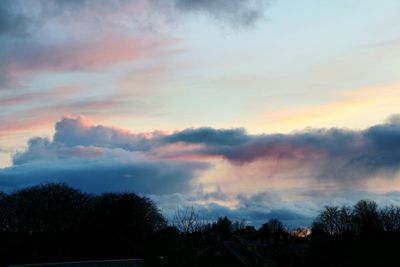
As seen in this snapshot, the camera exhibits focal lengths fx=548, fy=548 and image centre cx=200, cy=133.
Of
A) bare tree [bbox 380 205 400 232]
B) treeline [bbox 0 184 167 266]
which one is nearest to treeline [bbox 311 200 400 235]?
bare tree [bbox 380 205 400 232]

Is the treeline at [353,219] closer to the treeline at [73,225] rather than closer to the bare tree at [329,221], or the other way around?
the bare tree at [329,221]

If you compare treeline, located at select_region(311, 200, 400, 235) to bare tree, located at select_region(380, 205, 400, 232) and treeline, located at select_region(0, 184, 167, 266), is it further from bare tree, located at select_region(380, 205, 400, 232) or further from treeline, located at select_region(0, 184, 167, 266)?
treeline, located at select_region(0, 184, 167, 266)

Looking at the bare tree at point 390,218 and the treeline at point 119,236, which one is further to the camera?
the bare tree at point 390,218

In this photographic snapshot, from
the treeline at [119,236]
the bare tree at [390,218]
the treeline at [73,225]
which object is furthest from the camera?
the bare tree at [390,218]

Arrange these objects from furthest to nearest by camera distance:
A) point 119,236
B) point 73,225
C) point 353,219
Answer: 1. point 353,219
2. point 73,225
3. point 119,236

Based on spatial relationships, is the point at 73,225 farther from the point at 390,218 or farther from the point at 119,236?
the point at 390,218

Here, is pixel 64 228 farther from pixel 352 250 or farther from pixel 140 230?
pixel 352 250

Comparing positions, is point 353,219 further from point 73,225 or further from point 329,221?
point 73,225

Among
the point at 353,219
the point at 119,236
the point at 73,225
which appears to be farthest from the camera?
the point at 353,219

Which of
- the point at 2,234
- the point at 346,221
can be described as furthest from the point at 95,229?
the point at 346,221

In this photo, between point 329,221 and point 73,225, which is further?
point 329,221

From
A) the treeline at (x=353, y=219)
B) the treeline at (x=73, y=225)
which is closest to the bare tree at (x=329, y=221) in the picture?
the treeline at (x=353, y=219)

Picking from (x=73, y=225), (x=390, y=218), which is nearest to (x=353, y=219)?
(x=390, y=218)

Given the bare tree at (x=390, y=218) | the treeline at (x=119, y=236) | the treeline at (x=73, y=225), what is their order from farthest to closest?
the bare tree at (x=390, y=218) < the treeline at (x=73, y=225) < the treeline at (x=119, y=236)
